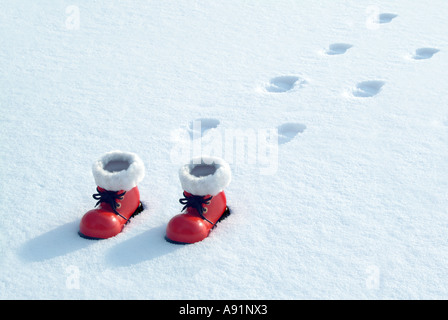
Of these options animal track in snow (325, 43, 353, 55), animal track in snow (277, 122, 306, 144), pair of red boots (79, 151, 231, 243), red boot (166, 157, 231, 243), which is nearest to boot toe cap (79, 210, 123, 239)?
pair of red boots (79, 151, 231, 243)

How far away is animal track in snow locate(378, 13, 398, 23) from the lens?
3568 mm

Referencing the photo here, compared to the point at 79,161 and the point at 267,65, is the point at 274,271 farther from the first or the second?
the point at 267,65

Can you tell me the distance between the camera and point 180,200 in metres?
1.74

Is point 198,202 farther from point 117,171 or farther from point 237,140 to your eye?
point 237,140

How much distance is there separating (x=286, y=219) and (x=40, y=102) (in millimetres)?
1533

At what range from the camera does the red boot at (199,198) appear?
168 centimetres

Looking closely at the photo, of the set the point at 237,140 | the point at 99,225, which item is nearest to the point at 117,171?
the point at 99,225

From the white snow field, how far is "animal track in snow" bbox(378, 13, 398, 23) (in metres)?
0.02

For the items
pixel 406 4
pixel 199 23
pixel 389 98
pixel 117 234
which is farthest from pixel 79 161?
pixel 406 4

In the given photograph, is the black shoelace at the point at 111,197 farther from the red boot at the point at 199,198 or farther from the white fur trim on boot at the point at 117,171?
the red boot at the point at 199,198

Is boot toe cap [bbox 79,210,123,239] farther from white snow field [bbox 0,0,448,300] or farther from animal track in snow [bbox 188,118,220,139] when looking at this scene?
animal track in snow [bbox 188,118,220,139]

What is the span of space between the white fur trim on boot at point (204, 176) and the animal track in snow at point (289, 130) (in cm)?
67

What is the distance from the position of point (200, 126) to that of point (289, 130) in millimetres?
A: 419
